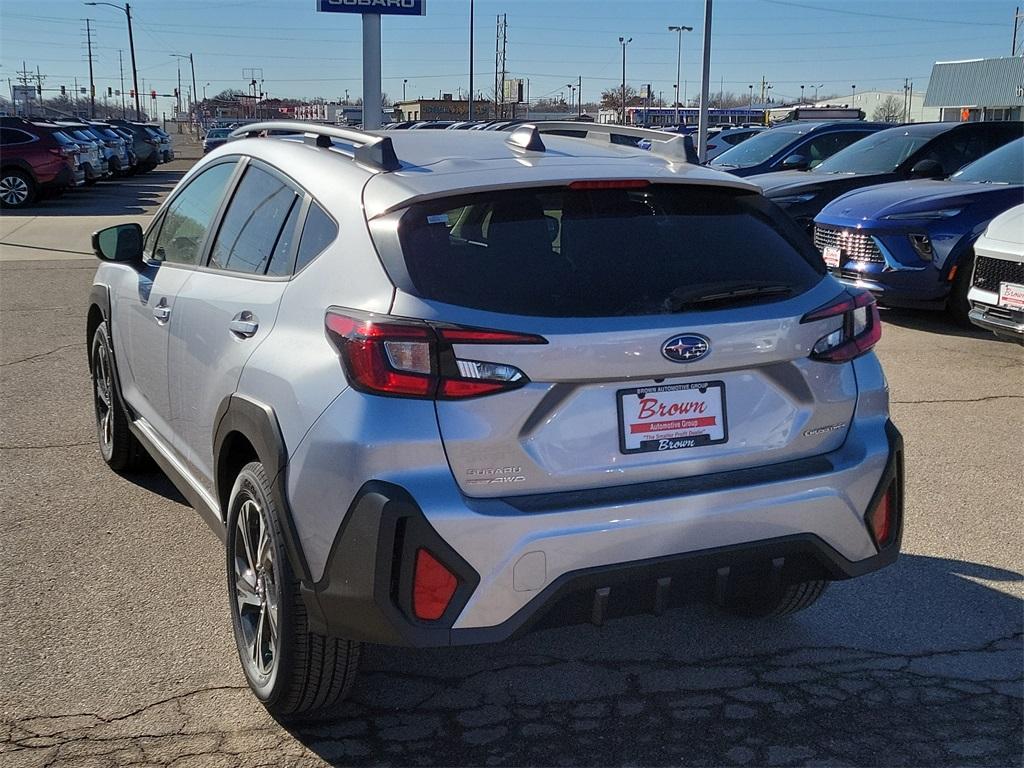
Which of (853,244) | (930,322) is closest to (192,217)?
(853,244)

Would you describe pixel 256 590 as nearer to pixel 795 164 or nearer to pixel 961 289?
pixel 961 289

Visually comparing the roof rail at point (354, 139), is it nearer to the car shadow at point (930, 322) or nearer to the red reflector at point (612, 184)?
the red reflector at point (612, 184)

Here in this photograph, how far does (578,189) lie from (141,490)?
3108mm

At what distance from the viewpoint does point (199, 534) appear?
4660 mm

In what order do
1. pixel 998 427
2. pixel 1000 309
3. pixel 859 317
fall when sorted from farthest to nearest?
pixel 1000 309, pixel 998 427, pixel 859 317

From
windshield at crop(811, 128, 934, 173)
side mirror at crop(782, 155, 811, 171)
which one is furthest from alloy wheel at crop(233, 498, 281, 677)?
side mirror at crop(782, 155, 811, 171)

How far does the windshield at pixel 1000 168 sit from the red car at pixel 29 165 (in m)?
19.9

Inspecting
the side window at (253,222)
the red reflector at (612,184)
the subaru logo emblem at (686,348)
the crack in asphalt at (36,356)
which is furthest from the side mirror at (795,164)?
the subaru logo emblem at (686,348)

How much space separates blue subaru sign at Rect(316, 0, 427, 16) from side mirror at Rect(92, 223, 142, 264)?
469 inches

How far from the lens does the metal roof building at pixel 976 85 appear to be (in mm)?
79000

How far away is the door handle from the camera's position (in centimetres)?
332

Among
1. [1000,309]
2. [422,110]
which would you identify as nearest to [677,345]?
[1000,309]

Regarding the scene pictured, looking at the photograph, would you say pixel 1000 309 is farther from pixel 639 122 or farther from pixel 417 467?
pixel 639 122

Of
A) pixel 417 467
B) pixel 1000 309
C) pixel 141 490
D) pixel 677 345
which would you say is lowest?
pixel 141 490
